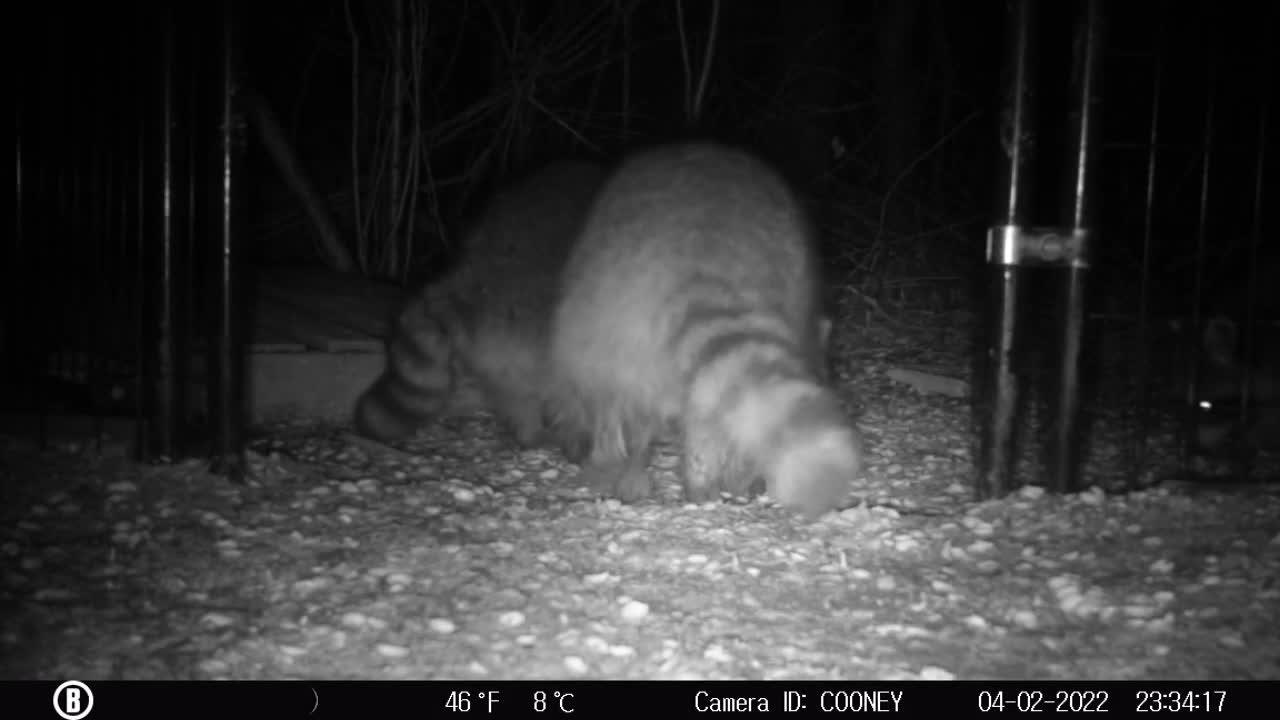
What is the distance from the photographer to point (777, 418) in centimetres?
365

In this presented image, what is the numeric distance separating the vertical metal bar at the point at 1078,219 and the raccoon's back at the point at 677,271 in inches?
41.2

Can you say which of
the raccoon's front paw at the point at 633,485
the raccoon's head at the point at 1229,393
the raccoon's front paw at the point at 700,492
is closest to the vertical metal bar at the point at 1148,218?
the raccoon's head at the point at 1229,393

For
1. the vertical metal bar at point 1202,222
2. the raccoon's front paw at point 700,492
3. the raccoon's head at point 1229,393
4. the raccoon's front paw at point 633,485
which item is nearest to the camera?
the vertical metal bar at point 1202,222

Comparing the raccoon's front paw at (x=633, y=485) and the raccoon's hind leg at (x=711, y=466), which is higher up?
the raccoon's hind leg at (x=711, y=466)

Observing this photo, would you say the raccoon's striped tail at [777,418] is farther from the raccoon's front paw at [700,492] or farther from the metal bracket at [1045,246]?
the metal bracket at [1045,246]

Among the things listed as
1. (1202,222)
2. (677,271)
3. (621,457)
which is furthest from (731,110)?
(1202,222)

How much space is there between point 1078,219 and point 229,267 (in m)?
3.34

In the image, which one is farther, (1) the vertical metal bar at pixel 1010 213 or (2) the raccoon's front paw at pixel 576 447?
(2) the raccoon's front paw at pixel 576 447

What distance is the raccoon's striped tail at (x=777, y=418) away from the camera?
3.62 m

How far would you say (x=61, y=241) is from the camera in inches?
220

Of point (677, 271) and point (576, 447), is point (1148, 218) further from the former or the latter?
point (576, 447)

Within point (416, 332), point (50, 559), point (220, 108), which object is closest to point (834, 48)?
point (416, 332)

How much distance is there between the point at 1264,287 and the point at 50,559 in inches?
253

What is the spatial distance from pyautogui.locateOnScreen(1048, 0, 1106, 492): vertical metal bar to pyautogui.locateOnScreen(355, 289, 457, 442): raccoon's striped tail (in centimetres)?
323
